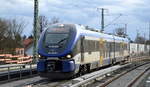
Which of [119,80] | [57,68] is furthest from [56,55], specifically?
[119,80]

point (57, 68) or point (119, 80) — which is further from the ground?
point (57, 68)

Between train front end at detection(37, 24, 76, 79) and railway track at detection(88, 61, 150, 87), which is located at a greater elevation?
train front end at detection(37, 24, 76, 79)

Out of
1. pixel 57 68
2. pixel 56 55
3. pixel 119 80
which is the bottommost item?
pixel 119 80

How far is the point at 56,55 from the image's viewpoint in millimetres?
20688

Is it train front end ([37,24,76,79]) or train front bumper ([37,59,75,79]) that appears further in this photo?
train front end ([37,24,76,79])

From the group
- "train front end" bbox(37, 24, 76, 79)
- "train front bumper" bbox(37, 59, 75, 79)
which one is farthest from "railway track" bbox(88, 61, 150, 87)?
"train front end" bbox(37, 24, 76, 79)

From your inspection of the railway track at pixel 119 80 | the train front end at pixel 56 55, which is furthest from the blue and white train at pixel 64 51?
the railway track at pixel 119 80

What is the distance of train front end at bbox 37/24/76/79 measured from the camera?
20.5 m

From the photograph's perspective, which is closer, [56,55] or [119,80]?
[56,55]

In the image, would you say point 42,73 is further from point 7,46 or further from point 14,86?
point 7,46

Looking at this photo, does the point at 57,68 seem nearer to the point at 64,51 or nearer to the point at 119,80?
the point at 64,51

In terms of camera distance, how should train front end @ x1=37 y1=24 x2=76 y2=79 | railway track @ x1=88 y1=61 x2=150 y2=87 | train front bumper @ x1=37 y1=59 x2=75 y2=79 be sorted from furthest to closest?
train front end @ x1=37 y1=24 x2=76 y2=79 < train front bumper @ x1=37 y1=59 x2=75 y2=79 < railway track @ x1=88 y1=61 x2=150 y2=87

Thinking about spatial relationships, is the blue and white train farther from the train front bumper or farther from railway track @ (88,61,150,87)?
railway track @ (88,61,150,87)

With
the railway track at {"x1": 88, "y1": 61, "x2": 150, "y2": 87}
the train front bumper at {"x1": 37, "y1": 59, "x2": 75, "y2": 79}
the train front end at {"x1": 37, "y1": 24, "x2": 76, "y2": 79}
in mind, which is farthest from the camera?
the train front end at {"x1": 37, "y1": 24, "x2": 76, "y2": 79}
